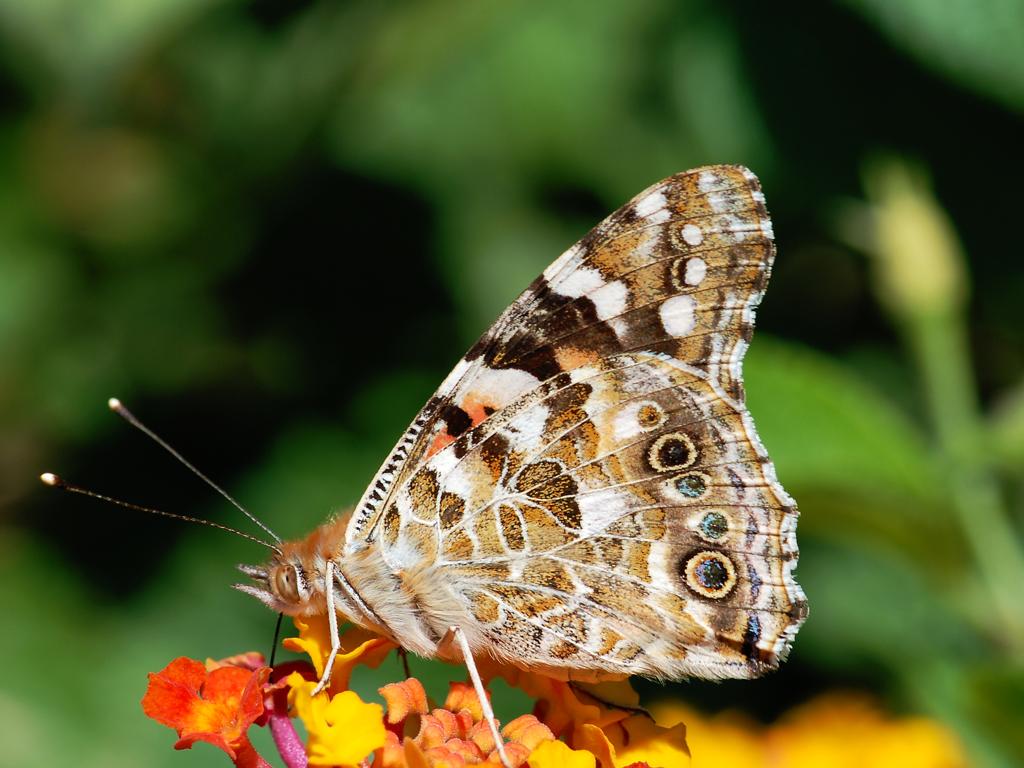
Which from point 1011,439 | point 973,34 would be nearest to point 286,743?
point 1011,439

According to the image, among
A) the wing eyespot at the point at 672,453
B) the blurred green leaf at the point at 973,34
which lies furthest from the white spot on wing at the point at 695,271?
the blurred green leaf at the point at 973,34

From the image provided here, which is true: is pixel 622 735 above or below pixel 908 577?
below

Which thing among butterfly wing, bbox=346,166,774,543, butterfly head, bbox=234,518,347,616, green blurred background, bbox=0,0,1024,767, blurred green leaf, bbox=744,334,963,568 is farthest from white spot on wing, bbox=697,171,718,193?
green blurred background, bbox=0,0,1024,767

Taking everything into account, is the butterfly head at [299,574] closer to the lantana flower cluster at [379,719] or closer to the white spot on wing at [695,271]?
the lantana flower cluster at [379,719]

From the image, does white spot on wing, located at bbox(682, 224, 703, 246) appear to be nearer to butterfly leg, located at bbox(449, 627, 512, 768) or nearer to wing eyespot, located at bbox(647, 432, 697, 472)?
wing eyespot, located at bbox(647, 432, 697, 472)

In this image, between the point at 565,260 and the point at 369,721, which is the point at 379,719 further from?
the point at 565,260

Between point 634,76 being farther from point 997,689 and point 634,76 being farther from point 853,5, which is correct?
point 997,689

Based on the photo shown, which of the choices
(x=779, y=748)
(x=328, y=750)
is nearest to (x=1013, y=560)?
(x=779, y=748)
